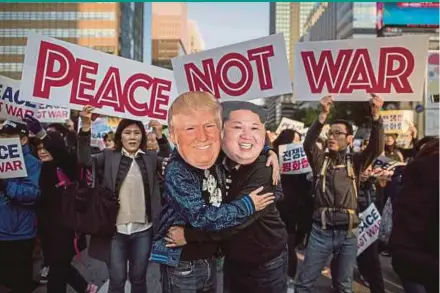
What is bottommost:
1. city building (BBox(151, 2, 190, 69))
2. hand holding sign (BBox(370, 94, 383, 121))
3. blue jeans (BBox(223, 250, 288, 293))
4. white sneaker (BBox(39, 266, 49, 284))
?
white sneaker (BBox(39, 266, 49, 284))

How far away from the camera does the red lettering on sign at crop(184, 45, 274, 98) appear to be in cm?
427

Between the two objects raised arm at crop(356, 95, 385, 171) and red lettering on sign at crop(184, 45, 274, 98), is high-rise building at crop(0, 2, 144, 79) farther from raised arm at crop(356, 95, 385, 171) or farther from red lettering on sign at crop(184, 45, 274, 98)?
Result: raised arm at crop(356, 95, 385, 171)

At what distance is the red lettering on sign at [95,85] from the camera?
14.1 ft

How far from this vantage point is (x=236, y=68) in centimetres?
428

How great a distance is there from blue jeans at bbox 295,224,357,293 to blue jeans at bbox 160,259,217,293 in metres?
1.77

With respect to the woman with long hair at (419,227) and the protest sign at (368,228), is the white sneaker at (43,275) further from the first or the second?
the woman with long hair at (419,227)

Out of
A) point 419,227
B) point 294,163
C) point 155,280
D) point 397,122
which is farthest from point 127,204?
point 397,122

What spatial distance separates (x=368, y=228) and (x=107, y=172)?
2746mm

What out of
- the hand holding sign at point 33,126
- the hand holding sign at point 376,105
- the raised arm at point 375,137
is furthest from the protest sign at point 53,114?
the hand holding sign at point 376,105

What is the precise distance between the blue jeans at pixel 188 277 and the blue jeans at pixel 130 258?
1382 mm

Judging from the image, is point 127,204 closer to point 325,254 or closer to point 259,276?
point 259,276

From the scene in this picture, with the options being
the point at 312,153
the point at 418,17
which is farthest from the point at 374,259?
the point at 418,17

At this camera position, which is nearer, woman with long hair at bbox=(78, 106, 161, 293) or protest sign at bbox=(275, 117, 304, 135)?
woman with long hair at bbox=(78, 106, 161, 293)

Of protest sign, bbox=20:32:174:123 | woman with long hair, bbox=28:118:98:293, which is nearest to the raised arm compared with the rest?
protest sign, bbox=20:32:174:123
